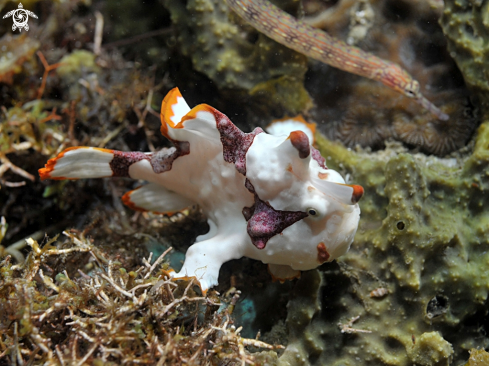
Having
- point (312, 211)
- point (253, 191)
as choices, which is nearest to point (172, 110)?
point (253, 191)

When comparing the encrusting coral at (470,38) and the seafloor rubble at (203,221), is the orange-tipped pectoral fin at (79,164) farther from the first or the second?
the encrusting coral at (470,38)

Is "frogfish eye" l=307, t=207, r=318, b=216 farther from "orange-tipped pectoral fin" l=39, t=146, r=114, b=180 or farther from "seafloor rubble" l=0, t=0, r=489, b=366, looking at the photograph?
"orange-tipped pectoral fin" l=39, t=146, r=114, b=180

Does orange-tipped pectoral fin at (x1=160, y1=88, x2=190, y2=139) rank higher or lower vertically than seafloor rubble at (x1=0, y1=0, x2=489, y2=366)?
higher

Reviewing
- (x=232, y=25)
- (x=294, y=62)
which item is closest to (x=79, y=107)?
(x=232, y=25)

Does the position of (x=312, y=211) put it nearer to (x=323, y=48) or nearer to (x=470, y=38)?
(x=323, y=48)

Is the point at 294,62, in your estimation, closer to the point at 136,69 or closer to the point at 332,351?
the point at 136,69

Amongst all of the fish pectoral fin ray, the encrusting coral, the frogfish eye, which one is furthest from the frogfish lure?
the encrusting coral
